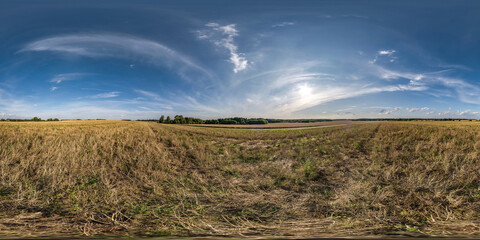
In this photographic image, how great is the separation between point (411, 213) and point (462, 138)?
30.4 ft

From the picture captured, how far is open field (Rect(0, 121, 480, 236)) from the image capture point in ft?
9.48

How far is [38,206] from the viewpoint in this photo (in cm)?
352

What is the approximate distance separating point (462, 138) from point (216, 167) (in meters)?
A: 11.5

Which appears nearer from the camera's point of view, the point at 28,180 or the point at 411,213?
the point at 411,213

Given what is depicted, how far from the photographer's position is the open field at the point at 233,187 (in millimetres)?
2889

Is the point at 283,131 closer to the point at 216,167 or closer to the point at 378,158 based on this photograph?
the point at 378,158

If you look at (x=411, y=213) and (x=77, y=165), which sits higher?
(x=77, y=165)

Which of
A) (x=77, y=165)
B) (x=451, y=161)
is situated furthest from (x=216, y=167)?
(x=451, y=161)

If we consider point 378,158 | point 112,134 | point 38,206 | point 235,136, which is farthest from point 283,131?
point 38,206

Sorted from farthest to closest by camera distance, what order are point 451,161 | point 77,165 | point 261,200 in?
point 451,161 → point 77,165 → point 261,200

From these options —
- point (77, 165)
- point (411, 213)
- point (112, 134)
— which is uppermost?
point (112, 134)

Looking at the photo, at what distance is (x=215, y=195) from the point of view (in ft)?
13.2

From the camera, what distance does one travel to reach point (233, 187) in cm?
450

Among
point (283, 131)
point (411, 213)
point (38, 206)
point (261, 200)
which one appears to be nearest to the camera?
point (411, 213)
